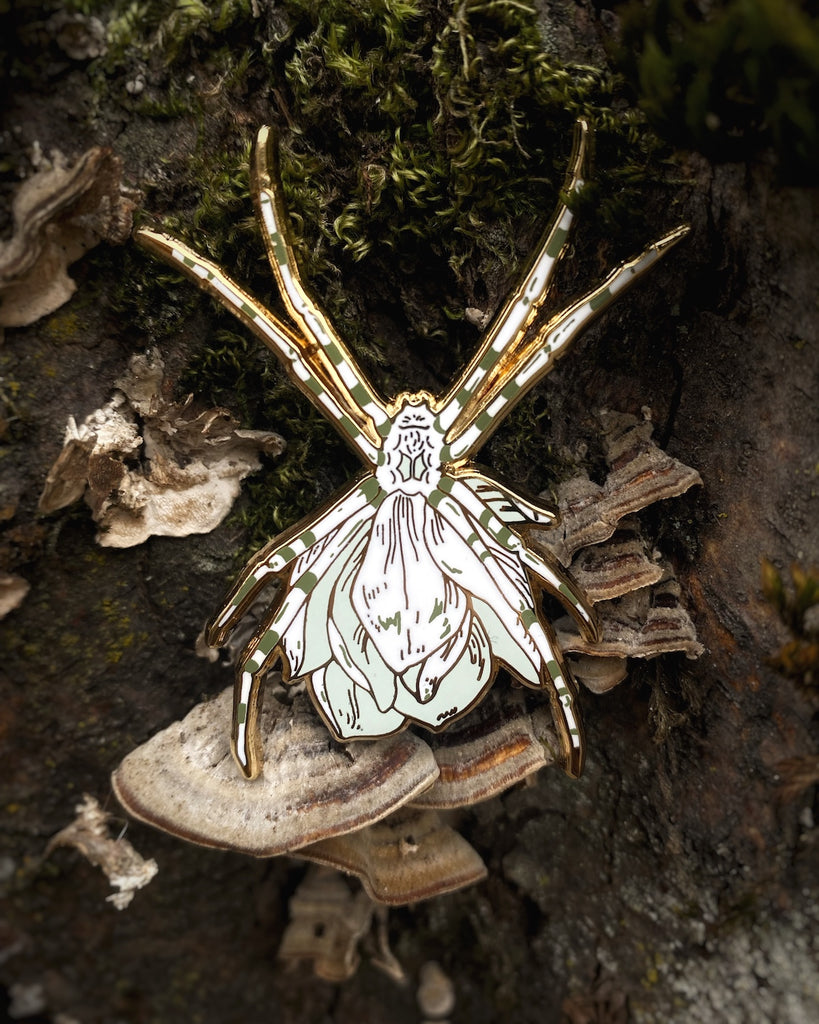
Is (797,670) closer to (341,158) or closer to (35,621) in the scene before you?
(341,158)

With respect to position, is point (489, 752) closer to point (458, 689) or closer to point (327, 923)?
point (458, 689)

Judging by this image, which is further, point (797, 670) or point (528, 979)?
point (528, 979)

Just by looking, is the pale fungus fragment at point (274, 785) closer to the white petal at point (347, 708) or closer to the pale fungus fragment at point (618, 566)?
the white petal at point (347, 708)

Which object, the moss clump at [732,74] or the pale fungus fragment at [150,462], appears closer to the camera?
the moss clump at [732,74]

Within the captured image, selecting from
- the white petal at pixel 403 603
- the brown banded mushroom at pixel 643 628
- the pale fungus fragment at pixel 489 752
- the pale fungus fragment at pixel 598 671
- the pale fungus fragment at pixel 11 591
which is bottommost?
the pale fungus fragment at pixel 489 752

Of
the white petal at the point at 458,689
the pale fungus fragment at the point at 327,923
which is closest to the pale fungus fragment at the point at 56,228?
Result: the white petal at the point at 458,689

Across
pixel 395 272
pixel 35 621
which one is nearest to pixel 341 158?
pixel 395 272

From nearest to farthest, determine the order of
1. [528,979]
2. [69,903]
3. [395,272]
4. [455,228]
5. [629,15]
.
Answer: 1. [629,15]
2. [455,228]
3. [395,272]
4. [69,903]
5. [528,979]
